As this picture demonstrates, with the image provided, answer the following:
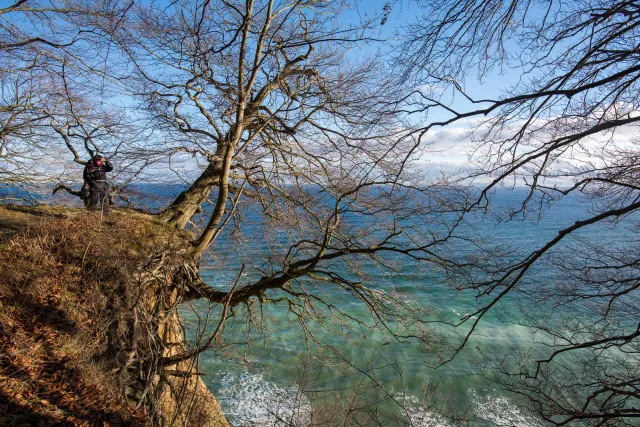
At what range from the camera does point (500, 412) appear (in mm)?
10969

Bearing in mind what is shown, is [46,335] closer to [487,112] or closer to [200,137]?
[200,137]

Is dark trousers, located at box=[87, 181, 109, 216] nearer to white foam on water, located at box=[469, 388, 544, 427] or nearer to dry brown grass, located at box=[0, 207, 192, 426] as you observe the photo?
dry brown grass, located at box=[0, 207, 192, 426]

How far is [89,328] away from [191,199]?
4.17 metres

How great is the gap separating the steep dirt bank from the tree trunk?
51.6 inches

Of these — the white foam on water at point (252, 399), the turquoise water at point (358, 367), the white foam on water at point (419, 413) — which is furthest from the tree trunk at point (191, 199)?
the white foam on water at point (419, 413)

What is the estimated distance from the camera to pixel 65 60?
29.4 feet

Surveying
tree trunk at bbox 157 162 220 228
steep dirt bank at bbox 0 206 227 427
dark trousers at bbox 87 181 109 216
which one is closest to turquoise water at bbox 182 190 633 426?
tree trunk at bbox 157 162 220 228

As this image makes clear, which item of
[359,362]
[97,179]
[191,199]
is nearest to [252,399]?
[359,362]

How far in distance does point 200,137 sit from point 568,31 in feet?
25.8

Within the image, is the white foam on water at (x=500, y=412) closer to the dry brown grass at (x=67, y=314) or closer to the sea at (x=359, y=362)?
the sea at (x=359, y=362)

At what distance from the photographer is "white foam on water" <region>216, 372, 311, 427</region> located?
10523 millimetres

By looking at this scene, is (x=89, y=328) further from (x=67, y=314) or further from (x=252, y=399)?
(x=252, y=399)

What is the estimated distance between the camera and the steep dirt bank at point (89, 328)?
5.28 meters

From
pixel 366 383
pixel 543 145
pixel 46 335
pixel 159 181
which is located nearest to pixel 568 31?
pixel 543 145
